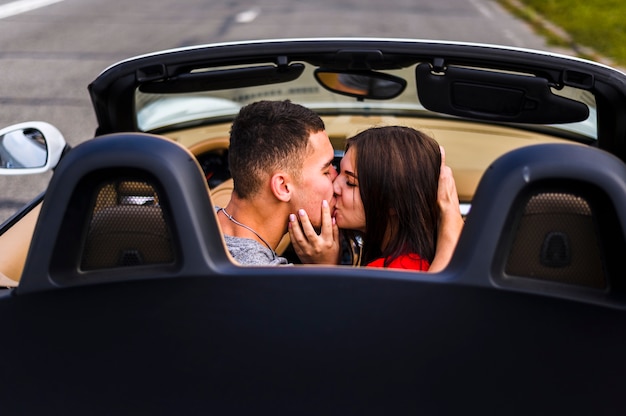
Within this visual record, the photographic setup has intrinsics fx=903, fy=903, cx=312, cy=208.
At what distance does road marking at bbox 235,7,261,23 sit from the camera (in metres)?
16.5

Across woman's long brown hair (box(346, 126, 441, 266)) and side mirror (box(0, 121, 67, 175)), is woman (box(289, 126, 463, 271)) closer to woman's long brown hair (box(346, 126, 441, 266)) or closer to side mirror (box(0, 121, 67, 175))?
woman's long brown hair (box(346, 126, 441, 266))

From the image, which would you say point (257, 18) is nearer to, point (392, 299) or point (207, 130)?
point (207, 130)

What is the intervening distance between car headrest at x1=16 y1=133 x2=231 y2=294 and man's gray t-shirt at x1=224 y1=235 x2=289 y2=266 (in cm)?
53

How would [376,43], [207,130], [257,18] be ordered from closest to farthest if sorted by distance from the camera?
[376,43] → [207,130] → [257,18]

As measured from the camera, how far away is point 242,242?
2340mm

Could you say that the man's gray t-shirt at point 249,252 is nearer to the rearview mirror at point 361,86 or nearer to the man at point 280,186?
the man at point 280,186

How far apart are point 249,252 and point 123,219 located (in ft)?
1.98

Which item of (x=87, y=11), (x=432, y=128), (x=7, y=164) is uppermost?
(x=7, y=164)

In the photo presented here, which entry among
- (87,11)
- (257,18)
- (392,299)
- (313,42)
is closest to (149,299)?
(392,299)

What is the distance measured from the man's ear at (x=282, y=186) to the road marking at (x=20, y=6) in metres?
15.0

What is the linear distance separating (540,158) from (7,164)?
2043 mm

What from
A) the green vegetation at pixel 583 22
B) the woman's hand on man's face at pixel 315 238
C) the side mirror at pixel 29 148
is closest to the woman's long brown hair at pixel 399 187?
the woman's hand on man's face at pixel 315 238

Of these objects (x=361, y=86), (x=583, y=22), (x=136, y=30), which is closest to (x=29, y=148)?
(x=361, y=86)

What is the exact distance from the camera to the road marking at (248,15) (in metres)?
16.5
